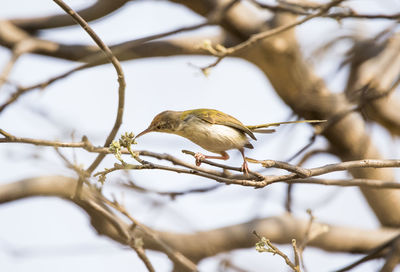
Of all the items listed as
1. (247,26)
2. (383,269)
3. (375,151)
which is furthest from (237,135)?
(375,151)

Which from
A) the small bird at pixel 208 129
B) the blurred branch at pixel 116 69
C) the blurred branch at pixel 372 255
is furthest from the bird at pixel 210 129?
the blurred branch at pixel 372 255

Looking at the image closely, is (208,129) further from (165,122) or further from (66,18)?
(66,18)

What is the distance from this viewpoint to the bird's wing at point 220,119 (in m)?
3.18

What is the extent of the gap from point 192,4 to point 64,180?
2.48 meters

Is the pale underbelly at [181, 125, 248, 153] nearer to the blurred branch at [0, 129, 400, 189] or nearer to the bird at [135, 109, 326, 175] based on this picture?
the bird at [135, 109, 326, 175]

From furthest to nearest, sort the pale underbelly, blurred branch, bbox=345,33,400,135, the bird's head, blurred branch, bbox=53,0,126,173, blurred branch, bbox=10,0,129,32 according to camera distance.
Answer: blurred branch, bbox=10,0,129,32 → blurred branch, bbox=345,33,400,135 → the bird's head → the pale underbelly → blurred branch, bbox=53,0,126,173

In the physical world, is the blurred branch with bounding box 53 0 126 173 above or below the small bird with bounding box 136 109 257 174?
above

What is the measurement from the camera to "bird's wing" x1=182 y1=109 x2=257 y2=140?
3.18m

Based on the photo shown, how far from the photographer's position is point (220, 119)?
10.8 feet

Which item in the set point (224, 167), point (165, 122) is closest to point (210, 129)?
point (165, 122)

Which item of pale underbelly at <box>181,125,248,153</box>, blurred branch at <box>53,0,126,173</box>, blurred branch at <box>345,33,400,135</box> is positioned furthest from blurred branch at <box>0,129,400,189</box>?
blurred branch at <box>345,33,400,135</box>

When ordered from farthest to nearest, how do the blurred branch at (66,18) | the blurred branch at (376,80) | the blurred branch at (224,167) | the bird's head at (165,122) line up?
the blurred branch at (66,18) < the blurred branch at (376,80) < the bird's head at (165,122) < the blurred branch at (224,167)

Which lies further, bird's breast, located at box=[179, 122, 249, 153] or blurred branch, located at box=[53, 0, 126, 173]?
bird's breast, located at box=[179, 122, 249, 153]

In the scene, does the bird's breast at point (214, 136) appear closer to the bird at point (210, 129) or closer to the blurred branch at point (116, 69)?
the bird at point (210, 129)
